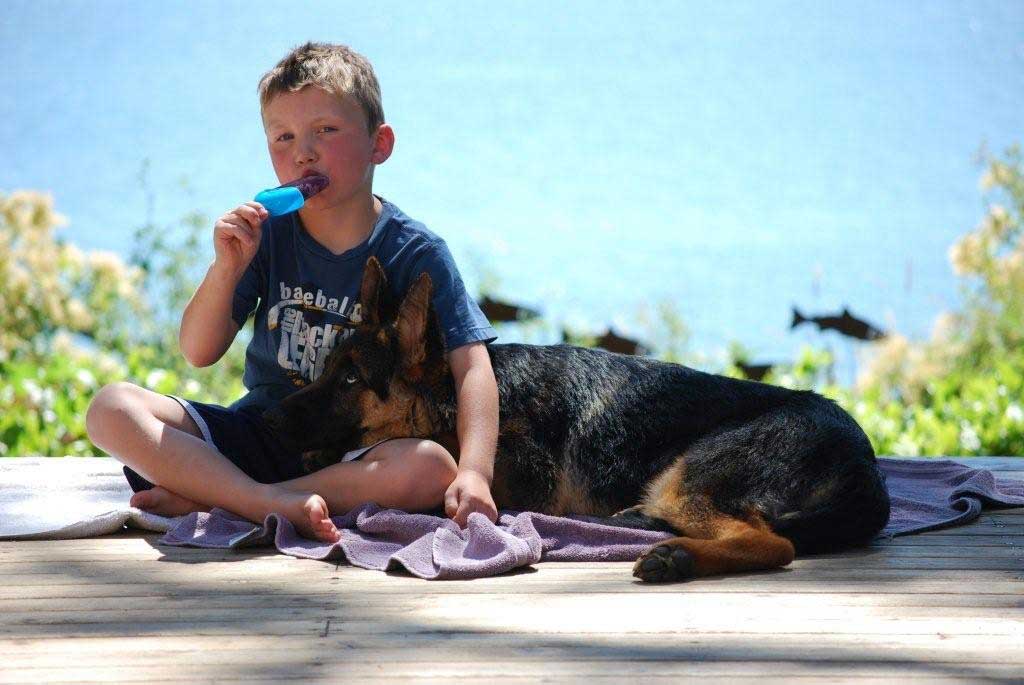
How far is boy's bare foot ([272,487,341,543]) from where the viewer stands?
343 centimetres

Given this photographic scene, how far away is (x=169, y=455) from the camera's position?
12.2 feet

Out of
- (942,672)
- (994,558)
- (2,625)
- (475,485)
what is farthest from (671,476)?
(2,625)

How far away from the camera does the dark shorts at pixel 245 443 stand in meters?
3.94

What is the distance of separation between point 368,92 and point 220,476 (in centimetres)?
138

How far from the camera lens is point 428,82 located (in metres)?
11.3

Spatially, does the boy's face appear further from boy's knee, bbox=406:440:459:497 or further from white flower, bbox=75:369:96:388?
white flower, bbox=75:369:96:388

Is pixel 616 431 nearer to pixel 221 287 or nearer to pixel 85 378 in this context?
pixel 221 287

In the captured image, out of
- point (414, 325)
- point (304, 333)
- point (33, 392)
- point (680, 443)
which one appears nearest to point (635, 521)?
point (680, 443)

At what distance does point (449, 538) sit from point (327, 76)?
1.59m

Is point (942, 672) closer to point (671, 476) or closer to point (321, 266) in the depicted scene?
point (671, 476)

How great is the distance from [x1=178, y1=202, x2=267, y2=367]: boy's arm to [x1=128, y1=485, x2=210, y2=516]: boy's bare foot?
1.52 feet

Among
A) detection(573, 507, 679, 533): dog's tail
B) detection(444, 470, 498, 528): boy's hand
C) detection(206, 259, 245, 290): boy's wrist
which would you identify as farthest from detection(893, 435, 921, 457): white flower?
detection(206, 259, 245, 290): boy's wrist

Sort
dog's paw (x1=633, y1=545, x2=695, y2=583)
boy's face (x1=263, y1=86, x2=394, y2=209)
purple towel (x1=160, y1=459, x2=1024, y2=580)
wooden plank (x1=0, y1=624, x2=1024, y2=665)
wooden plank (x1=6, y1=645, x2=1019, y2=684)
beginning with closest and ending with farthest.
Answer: wooden plank (x1=6, y1=645, x2=1019, y2=684), wooden plank (x1=0, y1=624, x2=1024, y2=665), dog's paw (x1=633, y1=545, x2=695, y2=583), purple towel (x1=160, y1=459, x2=1024, y2=580), boy's face (x1=263, y1=86, x2=394, y2=209)

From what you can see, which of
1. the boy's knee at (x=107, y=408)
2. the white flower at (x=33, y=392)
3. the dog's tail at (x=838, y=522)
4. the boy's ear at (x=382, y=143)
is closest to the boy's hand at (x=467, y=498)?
the dog's tail at (x=838, y=522)
